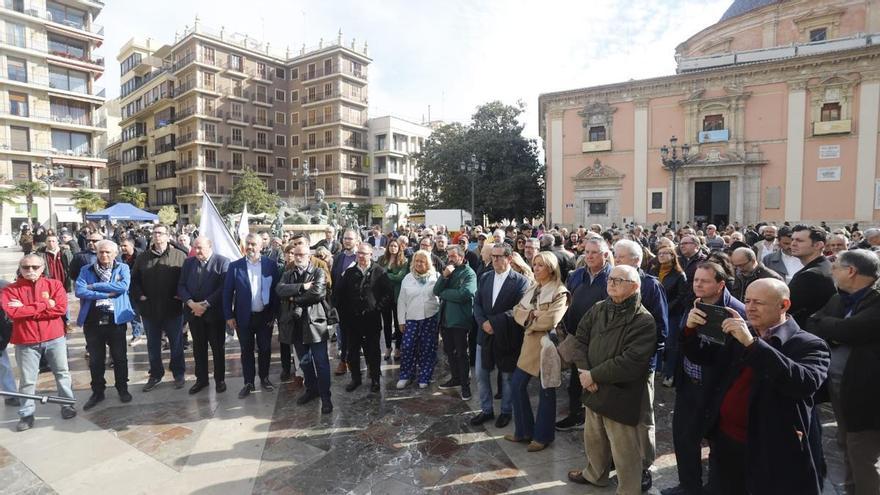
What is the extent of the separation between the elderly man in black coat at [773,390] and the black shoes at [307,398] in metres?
4.15

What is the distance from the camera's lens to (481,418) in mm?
4715

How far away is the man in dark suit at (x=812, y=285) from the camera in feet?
13.4

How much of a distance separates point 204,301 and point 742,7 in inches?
1514

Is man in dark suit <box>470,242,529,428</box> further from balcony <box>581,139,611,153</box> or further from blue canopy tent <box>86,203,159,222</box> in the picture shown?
balcony <box>581,139,611,153</box>

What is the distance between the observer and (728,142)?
26000mm

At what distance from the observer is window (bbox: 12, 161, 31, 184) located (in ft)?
115

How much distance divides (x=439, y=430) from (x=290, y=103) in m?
51.2

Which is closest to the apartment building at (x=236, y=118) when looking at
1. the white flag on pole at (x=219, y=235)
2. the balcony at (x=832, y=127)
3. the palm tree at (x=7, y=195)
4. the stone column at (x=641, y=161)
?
the palm tree at (x=7, y=195)

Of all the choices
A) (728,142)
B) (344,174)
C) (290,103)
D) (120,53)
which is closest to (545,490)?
(728,142)

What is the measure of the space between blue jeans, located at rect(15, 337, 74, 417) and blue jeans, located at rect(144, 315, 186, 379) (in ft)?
2.86

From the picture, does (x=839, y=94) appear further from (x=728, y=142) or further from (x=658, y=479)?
(x=658, y=479)

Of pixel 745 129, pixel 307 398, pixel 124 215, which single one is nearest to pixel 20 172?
pixel 124 215

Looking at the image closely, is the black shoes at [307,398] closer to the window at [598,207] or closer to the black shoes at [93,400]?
the black shoes at [93,400]

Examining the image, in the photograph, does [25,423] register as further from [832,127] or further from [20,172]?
[20,172]
